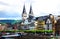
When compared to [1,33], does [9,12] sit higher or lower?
higher

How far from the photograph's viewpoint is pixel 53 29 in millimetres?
4867

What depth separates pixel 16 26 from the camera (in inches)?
192

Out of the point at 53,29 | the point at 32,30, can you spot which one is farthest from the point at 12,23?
the point at 53,29

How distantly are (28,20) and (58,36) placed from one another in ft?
2.58

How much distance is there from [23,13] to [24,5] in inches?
8.4

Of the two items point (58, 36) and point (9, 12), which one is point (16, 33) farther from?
point (58, 36)

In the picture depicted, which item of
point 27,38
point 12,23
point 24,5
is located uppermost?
point 24,5

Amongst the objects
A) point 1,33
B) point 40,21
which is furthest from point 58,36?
point 1,33

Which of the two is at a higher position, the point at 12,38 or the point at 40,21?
the point at 40,21

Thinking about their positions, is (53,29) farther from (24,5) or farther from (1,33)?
(1,33)

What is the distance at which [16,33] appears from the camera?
4.86 metres

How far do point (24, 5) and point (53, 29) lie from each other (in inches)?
34.0

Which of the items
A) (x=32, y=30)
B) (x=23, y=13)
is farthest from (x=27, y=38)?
(x=23, y=13)

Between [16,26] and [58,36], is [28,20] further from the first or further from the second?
[58,36]
